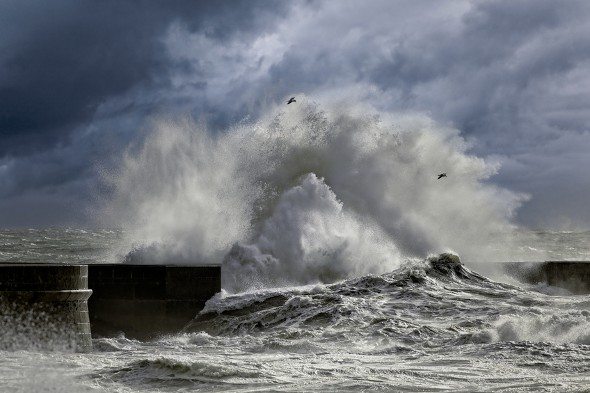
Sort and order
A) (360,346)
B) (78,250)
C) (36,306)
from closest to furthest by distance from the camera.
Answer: (36,306)
(360,346)
(78,250)

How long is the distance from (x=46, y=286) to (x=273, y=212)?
8423 mm

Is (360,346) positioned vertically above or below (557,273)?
below

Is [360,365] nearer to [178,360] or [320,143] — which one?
[178,360]

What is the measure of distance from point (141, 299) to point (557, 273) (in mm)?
7324

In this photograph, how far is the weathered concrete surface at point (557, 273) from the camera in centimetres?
1456

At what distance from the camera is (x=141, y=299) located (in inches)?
445

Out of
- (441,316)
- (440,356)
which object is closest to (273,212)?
(441,316)

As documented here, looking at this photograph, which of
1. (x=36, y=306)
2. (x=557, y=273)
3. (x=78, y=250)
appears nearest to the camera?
(x=36, y=306)

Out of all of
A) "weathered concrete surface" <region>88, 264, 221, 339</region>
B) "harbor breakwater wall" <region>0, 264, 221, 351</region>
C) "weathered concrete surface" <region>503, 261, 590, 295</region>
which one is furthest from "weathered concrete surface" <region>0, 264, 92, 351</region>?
"weathered concrete surface" <region>503, 261, 590, 295</region>

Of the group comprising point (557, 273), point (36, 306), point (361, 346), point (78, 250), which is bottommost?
point (361, 346)

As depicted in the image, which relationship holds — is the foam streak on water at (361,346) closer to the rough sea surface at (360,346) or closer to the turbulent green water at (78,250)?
the rough sea surface at (360,346)

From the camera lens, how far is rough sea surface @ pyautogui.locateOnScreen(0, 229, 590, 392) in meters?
7.46

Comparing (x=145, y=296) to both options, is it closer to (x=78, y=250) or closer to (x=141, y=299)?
(x=141, y=299)

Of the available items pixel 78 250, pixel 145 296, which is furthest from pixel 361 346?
pixel 78 250
